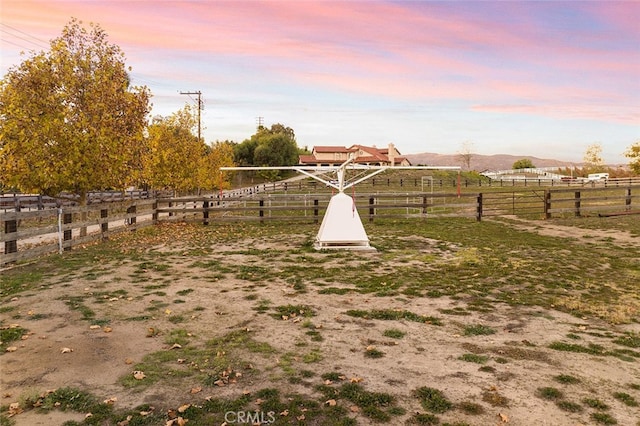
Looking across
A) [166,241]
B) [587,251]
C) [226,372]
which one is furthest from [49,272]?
[587,251]

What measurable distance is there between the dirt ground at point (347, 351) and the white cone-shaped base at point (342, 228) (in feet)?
16.7

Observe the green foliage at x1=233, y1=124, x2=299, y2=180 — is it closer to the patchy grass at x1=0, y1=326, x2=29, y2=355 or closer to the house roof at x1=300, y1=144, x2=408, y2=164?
the house roof at x1=300, y1=144, x2=408, y2=164

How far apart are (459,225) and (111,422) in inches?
710

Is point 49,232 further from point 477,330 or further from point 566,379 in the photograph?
point 566,379

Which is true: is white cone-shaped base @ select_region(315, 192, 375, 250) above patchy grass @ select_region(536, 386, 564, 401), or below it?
above

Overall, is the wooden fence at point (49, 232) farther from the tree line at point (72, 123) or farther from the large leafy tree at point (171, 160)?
the large leafy tree at point (171, 160)

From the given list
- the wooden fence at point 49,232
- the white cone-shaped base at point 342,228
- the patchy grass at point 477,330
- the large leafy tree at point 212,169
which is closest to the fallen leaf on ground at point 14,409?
the patchy grass at point 477,330

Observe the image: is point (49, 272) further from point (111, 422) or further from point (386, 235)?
point (386, 235)

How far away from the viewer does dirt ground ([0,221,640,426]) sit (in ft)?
15.4

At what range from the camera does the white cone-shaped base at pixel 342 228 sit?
45.3ft

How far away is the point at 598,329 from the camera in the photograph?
6.86 meters

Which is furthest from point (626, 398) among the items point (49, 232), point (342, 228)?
point (49, 232)

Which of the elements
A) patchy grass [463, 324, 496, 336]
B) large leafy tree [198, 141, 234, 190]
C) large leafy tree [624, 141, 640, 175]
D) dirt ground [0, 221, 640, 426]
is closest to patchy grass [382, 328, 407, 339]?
dirt ground [0, 221, 640, 426]

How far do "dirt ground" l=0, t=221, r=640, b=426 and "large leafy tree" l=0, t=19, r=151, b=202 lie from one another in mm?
6376
